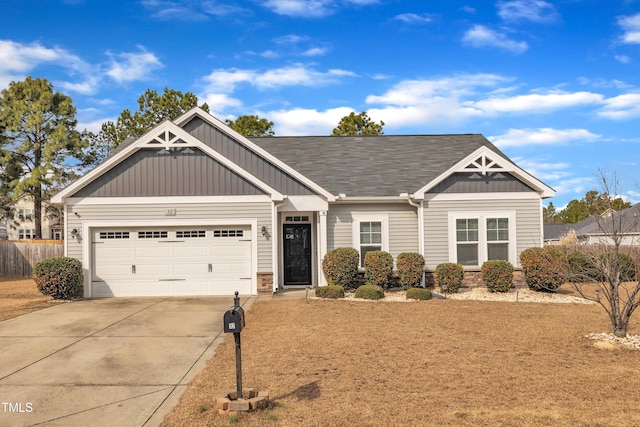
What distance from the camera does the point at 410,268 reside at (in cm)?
1525

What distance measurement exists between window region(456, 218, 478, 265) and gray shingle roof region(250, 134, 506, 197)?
1.90 m

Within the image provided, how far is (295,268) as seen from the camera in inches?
679

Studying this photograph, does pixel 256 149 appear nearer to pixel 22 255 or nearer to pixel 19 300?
pixel 19 300

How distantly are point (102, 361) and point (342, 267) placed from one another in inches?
329

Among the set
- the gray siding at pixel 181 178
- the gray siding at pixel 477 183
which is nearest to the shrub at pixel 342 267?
the gray siding at pixel 181 178

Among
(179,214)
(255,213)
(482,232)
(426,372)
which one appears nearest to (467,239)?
(482,232)

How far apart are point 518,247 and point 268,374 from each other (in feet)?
38.3

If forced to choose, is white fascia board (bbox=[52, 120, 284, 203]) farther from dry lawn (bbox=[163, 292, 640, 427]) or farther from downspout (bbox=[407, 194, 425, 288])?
dry lawn (bbox=[163, 292, 640, 427])

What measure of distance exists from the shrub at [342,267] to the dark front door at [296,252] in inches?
70.6

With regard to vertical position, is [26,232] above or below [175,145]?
below

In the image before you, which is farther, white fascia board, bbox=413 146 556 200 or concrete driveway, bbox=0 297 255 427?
white fascia board, bbox=413 146 556 200

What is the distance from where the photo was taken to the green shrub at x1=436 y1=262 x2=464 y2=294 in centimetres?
1510

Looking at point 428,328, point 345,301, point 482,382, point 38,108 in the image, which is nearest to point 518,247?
point 345,301

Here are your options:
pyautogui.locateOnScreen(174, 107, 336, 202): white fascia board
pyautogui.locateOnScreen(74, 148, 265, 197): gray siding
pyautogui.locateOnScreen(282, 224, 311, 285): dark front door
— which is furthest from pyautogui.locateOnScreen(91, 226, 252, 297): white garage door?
pyautogui.locateOnScreen(174, 107, 336, 202): white fascia board
